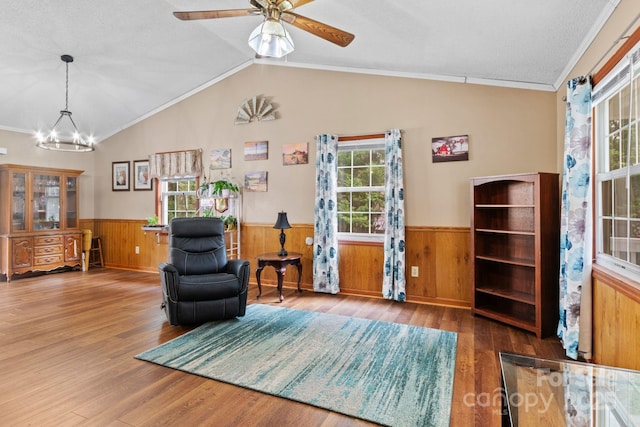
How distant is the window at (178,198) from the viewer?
603 centimetres

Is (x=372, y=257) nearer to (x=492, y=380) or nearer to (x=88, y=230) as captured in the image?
(x=492, y=380)

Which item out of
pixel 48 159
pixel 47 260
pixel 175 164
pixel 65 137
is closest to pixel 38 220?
pixel 47 260

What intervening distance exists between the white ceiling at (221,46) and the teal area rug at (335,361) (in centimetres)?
261

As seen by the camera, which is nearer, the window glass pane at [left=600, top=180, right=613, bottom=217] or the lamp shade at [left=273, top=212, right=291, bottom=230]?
the window glass pane at [left=600, top=180, right=613, bottom=217]

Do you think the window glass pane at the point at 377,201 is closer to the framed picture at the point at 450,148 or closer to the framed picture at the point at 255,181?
the framed picture at the point at 450,148

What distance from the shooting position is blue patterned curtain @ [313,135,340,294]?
4645 millimetres

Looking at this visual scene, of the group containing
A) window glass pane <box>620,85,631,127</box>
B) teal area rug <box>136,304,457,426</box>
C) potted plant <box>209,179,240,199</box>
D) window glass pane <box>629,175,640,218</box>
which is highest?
window glass pane <box>620,85,631,127</box>

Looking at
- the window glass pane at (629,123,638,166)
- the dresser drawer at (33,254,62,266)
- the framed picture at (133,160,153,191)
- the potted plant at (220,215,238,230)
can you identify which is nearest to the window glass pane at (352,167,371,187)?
the potted plant at (220,215,238,230)

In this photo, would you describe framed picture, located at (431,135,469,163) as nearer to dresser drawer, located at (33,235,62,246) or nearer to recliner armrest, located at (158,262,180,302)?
recliner armrest, located at (158,262,180,302)

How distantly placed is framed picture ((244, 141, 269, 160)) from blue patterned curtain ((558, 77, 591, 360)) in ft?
12.1

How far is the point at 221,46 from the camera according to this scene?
469 cm

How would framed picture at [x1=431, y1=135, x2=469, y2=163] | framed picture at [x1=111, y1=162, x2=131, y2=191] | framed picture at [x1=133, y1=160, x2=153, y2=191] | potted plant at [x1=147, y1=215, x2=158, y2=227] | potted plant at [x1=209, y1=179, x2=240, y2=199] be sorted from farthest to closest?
1. framed picture at [x1=111, y1=162, x2=131, y2=191]
2. framed picture at [x1=133, y1=160, x2=153, y2=191]
3. potted plant at [x1=147, y1=215, x2=158, y2=227]
4. potted plant at [x1=209, y1=179, x2=240, y2=199]
5. framed picture at [x1=431, y1=135, x2=469, y2=163]

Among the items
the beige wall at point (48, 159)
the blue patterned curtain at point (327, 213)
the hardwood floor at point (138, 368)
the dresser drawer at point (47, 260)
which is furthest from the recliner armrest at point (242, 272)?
the beige wall at point (48, 159)

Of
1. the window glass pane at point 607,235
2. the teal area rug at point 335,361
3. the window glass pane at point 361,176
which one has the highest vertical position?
the window glass pane at point 361,176
